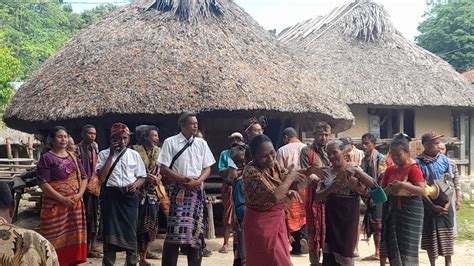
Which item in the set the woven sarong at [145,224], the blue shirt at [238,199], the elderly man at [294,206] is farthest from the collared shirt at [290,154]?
the woven sarong at [145,224]

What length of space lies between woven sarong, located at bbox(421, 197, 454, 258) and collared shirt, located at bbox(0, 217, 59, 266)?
436cm

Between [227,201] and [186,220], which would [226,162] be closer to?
[186,220]

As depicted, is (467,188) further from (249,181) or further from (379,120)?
(249,181)

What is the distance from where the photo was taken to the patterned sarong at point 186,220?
5.25m

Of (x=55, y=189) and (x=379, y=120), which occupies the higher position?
(x=379, y=120)

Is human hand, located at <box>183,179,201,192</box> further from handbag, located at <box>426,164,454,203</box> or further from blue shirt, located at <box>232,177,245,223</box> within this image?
handbag, located at <box>426,164,454,203</box>

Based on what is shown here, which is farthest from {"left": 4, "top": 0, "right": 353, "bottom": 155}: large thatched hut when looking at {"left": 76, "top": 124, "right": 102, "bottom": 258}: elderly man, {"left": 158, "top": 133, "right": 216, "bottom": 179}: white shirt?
{"left": 158, "top": 133, "right": 216, "bottom": 179}: white shirt

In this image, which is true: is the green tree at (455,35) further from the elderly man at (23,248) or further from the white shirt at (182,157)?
the elderly man at (23,248)

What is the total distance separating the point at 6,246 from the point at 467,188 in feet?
50.8

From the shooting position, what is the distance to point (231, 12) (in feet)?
38.1

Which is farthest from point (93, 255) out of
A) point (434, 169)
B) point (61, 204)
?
point (434, 169)

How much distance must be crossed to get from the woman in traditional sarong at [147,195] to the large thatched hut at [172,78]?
2.37 meters

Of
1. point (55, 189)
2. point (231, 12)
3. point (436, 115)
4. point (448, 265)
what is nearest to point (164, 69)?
point (231, 12)

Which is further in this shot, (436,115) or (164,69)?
(436,115)
